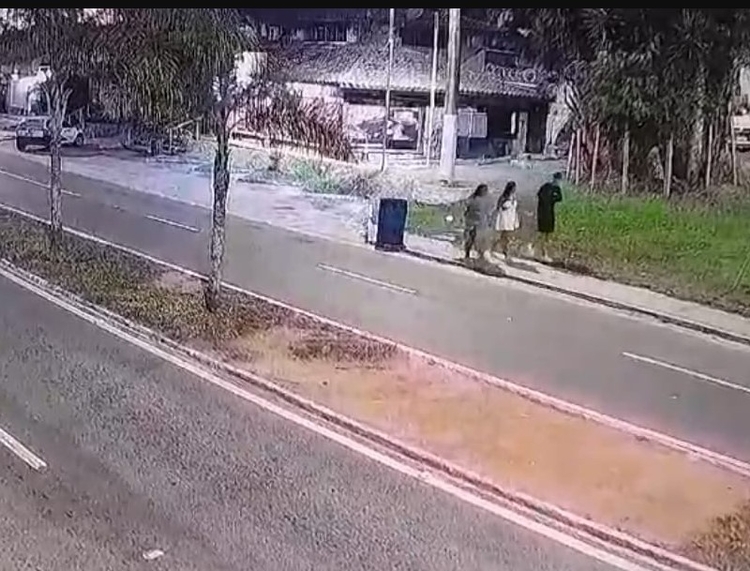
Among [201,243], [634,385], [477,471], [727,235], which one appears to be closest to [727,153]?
[727,235]

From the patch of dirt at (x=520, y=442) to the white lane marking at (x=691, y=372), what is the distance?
0.18m

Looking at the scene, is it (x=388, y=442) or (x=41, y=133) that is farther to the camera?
(x=41, y=133)

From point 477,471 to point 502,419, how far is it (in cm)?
13

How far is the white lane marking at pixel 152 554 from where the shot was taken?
2.21 m

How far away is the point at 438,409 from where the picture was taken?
230cm

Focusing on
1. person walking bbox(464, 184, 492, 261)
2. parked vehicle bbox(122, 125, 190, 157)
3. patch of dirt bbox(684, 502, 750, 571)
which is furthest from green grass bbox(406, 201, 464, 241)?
patch of dirt bbox(684, 502, 750, 571)

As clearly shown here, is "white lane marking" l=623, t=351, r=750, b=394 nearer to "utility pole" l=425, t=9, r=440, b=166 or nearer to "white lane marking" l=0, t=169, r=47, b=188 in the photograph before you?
"utility pole" l=425, t=9, r=440, b=166

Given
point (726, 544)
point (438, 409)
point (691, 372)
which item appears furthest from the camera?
point (438, 409)

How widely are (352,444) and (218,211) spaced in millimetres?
708

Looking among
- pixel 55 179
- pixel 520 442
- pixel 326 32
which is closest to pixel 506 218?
pixel 520 442

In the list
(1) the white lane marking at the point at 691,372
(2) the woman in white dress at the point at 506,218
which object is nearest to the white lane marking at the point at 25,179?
(2) the woman in white dress at the point at 506,218

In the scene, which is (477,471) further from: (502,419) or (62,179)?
(62,179)

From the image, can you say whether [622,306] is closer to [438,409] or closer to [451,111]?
[438,409]

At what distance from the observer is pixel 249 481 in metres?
2.31
